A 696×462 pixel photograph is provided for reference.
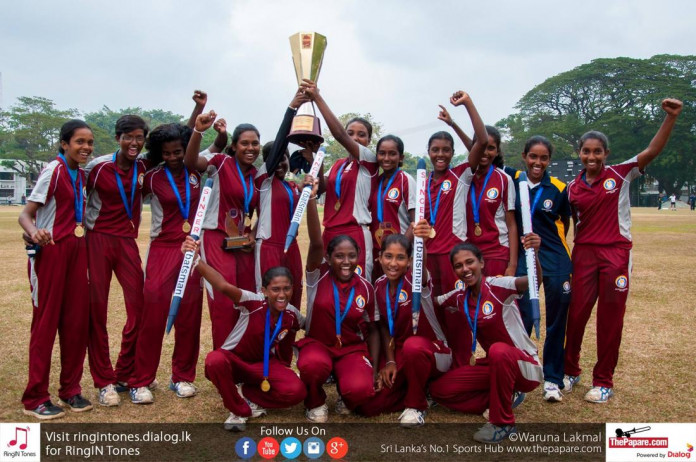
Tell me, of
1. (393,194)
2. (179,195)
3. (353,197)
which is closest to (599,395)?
(393,194)

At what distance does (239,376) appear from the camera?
4754 mm

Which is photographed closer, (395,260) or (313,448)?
(313,448)

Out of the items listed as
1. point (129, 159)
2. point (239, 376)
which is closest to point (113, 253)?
point (129, 159)

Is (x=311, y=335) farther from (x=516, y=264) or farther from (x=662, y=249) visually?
(x=662, y=249)

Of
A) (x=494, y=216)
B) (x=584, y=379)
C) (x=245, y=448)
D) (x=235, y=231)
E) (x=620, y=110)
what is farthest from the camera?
(x=620, y=110)

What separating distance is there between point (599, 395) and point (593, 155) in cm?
223

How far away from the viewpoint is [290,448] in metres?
4.13

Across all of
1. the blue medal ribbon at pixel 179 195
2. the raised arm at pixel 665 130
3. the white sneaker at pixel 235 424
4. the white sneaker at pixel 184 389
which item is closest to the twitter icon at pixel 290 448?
the white sneaker at pixel 235 424

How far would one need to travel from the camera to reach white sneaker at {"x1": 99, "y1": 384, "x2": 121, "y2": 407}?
502 centimetres

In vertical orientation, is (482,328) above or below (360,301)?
below

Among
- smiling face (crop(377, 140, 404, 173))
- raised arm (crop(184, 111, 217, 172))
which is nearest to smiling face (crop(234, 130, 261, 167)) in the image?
raised arm (crop(184, 111, 217, 172))

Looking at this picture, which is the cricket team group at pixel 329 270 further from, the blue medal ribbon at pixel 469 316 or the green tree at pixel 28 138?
the green tree at pixel 28 138

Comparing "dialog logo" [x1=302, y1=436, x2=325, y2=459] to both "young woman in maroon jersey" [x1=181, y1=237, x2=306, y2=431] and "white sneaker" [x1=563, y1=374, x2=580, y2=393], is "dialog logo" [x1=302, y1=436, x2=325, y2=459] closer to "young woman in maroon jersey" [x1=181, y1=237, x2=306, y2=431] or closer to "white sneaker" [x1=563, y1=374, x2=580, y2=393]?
"young woman in maroon jersey" [x1=181, y1=237, x2=306, y2=431]

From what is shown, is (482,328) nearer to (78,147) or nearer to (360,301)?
(360,301)
